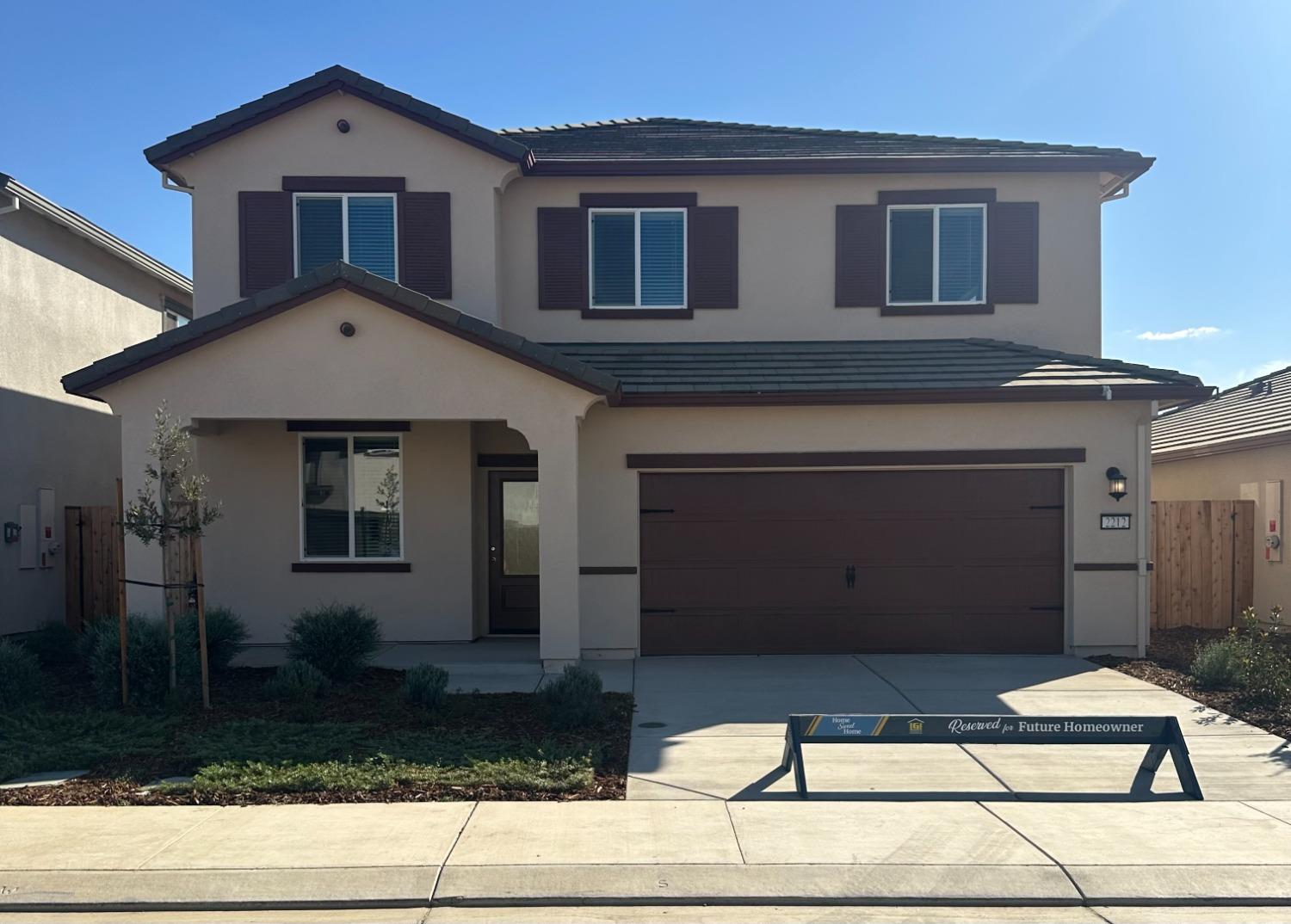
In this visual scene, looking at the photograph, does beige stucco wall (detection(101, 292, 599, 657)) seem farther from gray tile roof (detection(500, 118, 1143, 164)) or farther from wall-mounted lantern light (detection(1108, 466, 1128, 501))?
wall-mounted lantern light (detection(1108, 466, 1128, 501))

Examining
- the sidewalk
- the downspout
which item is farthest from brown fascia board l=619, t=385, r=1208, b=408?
the sidewalk

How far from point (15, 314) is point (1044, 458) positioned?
1382 cm

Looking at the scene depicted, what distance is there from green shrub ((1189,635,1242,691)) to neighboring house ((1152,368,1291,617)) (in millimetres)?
3436

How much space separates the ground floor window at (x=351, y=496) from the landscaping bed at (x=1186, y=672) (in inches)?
358

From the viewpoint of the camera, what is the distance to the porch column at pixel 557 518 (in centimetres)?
1121

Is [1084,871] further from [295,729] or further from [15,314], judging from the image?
[15,314]

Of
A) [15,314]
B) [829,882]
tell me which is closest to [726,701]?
[829,882]

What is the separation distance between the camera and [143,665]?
957 centimetres

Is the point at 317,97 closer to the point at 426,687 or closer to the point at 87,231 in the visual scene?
the point at 87,231

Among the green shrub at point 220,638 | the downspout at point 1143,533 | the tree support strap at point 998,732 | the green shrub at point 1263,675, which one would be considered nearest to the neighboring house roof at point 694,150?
the downspout at point 1143,533

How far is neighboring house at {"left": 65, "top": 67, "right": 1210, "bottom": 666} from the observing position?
11.1m

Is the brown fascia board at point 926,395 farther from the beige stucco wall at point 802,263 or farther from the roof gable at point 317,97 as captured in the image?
the roof gable at point 317,97

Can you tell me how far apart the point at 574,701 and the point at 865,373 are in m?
5.84

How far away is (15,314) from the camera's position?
13664 millimetres
